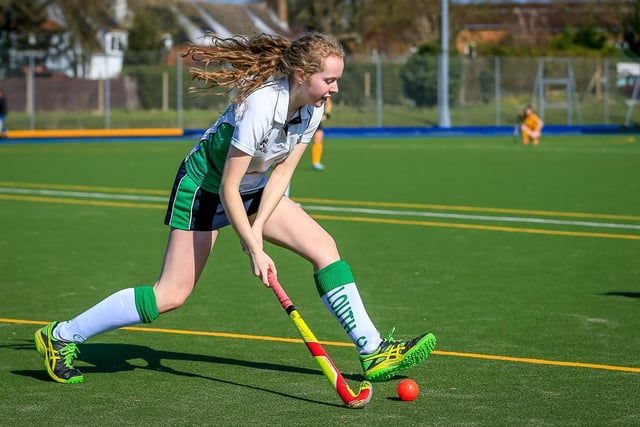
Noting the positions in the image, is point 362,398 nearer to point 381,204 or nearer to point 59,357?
point 59,357

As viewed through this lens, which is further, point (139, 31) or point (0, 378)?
point (139, 31)

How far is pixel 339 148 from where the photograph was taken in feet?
107

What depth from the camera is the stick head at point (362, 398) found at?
5707 millimetres

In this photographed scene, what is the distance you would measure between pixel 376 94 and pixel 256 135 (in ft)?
131

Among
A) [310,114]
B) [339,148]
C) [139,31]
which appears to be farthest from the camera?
[139,31]

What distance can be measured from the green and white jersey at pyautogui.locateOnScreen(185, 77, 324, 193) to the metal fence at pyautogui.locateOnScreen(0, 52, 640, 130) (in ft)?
114

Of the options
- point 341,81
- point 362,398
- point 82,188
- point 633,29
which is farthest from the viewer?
point 633,29

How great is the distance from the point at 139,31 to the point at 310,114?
6373 centimetres

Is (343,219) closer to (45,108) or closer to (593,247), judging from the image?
(593,247)

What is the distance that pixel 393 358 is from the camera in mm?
6059

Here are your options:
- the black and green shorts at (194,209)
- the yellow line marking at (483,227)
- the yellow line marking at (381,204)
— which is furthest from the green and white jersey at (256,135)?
the yellow line marking at (381,204)

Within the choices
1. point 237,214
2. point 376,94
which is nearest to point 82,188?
point 237,214

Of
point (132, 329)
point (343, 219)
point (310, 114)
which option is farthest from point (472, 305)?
point (343, 219)

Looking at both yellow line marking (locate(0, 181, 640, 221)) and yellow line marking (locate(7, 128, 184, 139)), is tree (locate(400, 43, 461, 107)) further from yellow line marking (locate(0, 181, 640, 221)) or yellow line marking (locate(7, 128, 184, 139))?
yellow line marking (locate(0, 181, 640, 221))
